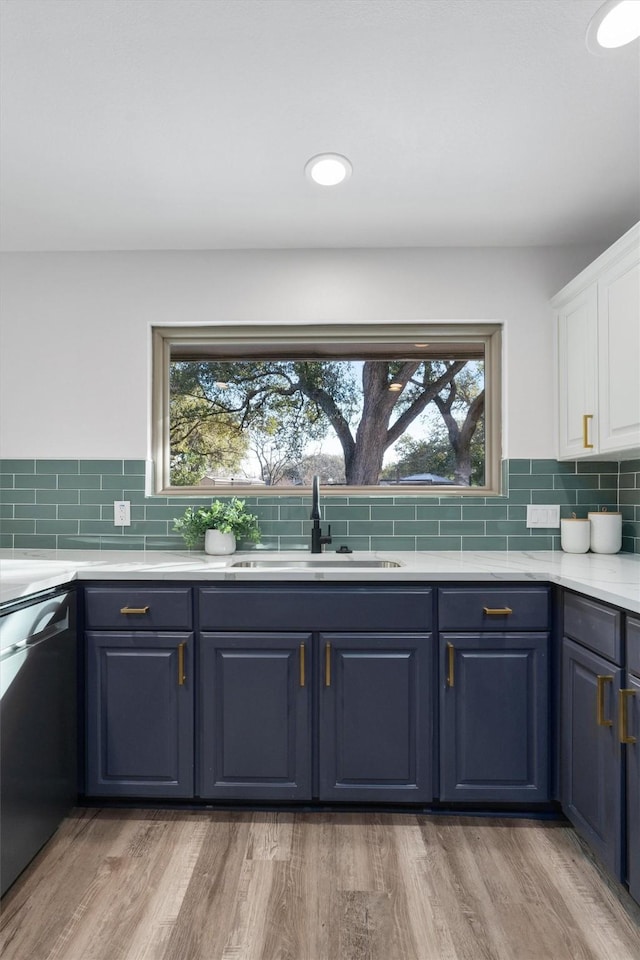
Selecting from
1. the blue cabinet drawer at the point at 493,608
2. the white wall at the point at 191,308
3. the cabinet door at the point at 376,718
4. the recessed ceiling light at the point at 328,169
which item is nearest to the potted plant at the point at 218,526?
the white wall at the point at 191,308

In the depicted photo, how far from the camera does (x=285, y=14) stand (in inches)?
57.7

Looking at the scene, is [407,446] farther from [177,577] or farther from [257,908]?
[257,908]

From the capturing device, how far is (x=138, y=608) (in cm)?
212

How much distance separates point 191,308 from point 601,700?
2.37 m

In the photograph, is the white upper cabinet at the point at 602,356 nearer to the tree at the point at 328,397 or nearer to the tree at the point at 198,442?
the tree at the point at 328,397

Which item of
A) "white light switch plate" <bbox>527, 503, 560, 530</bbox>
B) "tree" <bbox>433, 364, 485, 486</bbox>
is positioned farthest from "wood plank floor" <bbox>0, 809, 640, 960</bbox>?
"tree" <bbox>433, 364, 485, 486</bbox>

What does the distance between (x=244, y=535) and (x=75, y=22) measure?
1912 mm

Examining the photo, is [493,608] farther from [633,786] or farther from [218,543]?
[218,543]

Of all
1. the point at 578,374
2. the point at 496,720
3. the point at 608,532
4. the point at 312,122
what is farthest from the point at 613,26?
the point at 496,720

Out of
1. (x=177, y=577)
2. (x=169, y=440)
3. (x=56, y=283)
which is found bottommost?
(x=177, y=577)

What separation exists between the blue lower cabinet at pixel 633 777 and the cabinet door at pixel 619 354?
36.3 inches

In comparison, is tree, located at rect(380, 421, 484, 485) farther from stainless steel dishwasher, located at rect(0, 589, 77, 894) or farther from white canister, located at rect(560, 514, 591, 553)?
stainless steel dishwasher, located at rect(0, 589, 77, 894)

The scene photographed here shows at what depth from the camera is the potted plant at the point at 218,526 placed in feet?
8.56

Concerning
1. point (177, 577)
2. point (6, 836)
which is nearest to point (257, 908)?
point (6, 836)
